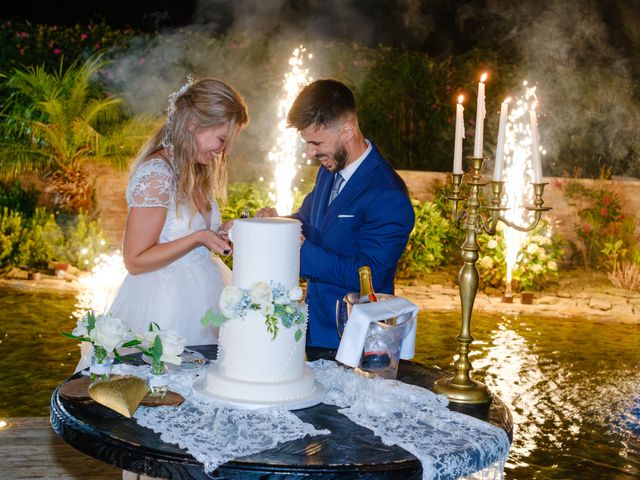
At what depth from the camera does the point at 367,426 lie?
98.6 inches

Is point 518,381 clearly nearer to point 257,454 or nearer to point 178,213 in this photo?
point 178,213

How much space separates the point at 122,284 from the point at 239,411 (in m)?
1.62

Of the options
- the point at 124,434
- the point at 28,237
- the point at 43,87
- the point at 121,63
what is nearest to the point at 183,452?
the point at 124,434

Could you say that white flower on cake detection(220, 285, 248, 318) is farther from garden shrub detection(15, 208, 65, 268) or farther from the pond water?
garden shrub detection(15, 208, 65, 268)

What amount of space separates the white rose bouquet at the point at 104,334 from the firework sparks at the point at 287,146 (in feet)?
25.1

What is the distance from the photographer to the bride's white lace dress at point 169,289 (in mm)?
3775

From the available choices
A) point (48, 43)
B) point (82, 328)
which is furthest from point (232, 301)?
point (48, 43)

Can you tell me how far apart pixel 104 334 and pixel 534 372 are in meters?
4.96

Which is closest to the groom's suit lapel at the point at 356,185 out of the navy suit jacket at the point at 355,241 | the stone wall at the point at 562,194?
the navy suit jacket at the point at 355,241

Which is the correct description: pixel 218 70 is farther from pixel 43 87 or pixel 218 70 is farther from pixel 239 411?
pixel 239 411

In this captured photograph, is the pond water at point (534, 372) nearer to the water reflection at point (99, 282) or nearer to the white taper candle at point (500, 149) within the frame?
the water reflection at point (99, 282)

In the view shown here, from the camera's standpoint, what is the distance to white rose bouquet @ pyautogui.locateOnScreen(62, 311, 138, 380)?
2605 millimetres

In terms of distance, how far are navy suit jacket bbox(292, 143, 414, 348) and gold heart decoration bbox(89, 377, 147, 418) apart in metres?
1.06

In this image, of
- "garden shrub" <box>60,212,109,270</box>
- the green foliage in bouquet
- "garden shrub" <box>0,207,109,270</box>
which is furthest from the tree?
the green foliage in bouquet
